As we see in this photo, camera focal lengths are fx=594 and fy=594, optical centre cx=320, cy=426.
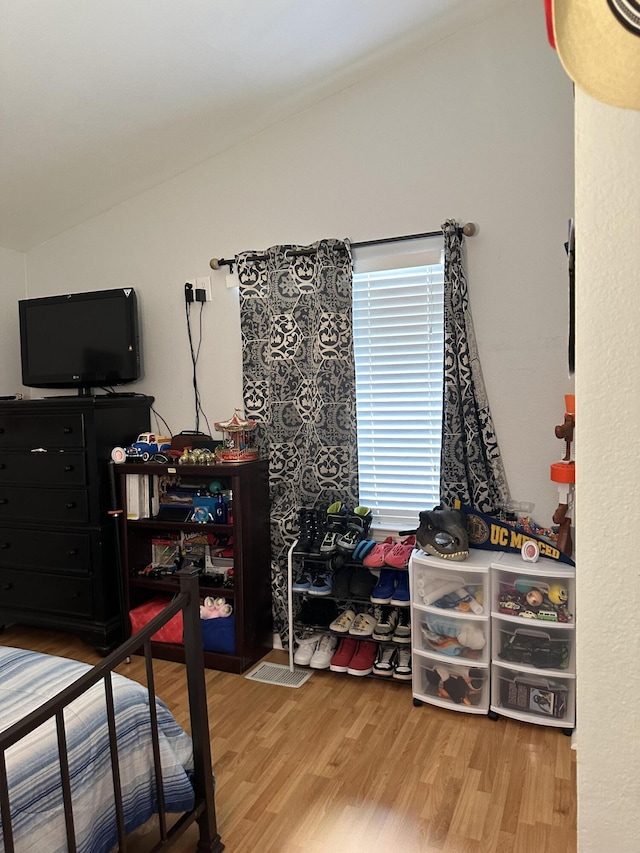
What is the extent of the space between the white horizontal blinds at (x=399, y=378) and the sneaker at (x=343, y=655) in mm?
598

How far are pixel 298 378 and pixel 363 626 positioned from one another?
49.4 inches

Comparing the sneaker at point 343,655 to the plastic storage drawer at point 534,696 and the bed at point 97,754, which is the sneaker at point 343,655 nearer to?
the plastic storage drawer at point 534,696

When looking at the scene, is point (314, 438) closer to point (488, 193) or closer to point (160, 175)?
point (488, 193)

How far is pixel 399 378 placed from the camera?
2.93 meters

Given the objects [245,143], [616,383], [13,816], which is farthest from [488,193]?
[13,816]

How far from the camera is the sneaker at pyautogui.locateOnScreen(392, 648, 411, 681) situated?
2.67 meters

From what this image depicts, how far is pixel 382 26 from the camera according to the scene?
2.51 meters

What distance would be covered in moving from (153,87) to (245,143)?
714 millimetres

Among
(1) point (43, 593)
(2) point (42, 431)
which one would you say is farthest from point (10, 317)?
(1) point (43, 593)

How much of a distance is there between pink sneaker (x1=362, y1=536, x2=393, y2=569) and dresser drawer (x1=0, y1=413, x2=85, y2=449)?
5.15ft

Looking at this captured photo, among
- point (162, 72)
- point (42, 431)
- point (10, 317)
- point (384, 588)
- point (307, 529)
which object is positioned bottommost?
point (384, 588)

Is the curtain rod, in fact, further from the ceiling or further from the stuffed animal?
the stuffed animal

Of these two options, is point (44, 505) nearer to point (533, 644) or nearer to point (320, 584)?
point (320, 584)

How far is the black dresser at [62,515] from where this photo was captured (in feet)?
10.1
